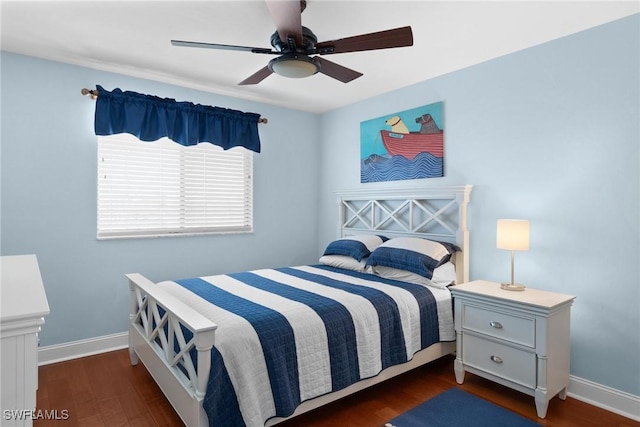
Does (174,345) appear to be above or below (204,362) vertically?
below

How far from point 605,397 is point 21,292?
3381mm

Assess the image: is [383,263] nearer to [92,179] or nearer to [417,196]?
[417,196]

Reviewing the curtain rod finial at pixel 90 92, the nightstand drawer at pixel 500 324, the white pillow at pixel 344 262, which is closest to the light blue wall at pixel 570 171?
the nightstand drawer at pixel 500 324

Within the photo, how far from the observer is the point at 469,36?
2672 mm

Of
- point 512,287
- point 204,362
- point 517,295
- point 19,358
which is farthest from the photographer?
point 512,287

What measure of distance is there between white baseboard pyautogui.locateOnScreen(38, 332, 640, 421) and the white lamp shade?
1.04 metres

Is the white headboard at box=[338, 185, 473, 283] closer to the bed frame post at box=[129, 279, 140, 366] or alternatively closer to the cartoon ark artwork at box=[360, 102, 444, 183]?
the cartoon ark artwork at box=[360, 102, 444, 183]

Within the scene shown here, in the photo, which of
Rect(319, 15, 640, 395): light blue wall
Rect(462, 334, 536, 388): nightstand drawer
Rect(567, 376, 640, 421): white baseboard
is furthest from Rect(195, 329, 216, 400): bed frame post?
Rect(567, 376, 640, 421): white baseboard

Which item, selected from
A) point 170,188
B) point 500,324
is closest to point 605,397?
point 500,324

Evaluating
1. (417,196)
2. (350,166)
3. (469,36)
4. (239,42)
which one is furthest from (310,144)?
(469,36)

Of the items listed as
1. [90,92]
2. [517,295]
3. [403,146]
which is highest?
[90,92]

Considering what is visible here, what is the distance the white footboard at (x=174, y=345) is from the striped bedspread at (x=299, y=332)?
0.09m

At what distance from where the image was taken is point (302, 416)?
235 centimetres

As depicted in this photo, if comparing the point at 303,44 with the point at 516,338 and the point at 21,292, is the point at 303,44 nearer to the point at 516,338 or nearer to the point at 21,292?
the point at 21,292
